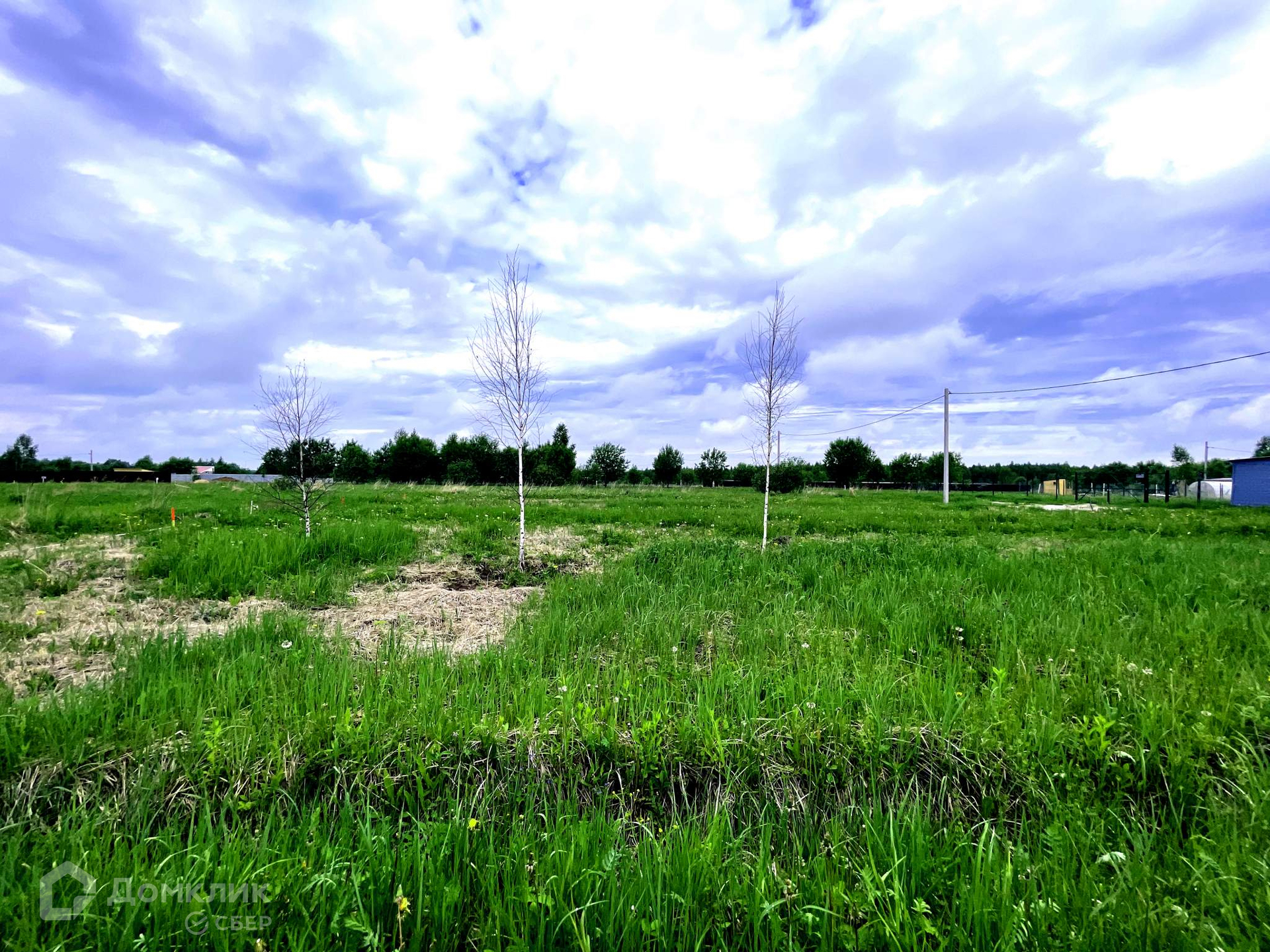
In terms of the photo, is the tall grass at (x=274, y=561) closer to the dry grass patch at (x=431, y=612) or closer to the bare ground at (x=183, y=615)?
the bare ground at (x=183, y=615)

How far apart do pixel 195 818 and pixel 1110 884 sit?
4.69m

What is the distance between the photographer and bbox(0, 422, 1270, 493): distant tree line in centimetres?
6047

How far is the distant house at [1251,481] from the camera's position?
33000mm

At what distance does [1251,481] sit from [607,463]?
54534mm

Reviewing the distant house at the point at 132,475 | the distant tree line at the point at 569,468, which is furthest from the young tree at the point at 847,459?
the distant house at the point at 132,475

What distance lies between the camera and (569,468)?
6675 cm

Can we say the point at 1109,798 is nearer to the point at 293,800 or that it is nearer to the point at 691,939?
the point at 691,939

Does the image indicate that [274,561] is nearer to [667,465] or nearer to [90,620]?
[90,620]

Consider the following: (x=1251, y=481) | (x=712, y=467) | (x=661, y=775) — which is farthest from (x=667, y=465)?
(x=661, y=775)

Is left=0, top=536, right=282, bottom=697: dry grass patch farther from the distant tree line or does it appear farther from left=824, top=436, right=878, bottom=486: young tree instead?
left=824, top=436, right=878, bottom=486: young tree

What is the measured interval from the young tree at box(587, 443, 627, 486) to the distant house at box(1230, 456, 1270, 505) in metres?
52.5

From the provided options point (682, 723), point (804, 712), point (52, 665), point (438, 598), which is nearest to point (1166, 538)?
point (804, 712)

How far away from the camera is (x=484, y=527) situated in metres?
14.3

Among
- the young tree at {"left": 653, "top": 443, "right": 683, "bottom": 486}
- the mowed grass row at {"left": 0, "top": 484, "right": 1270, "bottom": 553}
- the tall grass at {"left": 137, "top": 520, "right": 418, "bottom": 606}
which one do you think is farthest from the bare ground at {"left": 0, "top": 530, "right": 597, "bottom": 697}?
the young tree at {"left": 653, "top": 443, "right": 683, "bottom": 486}
